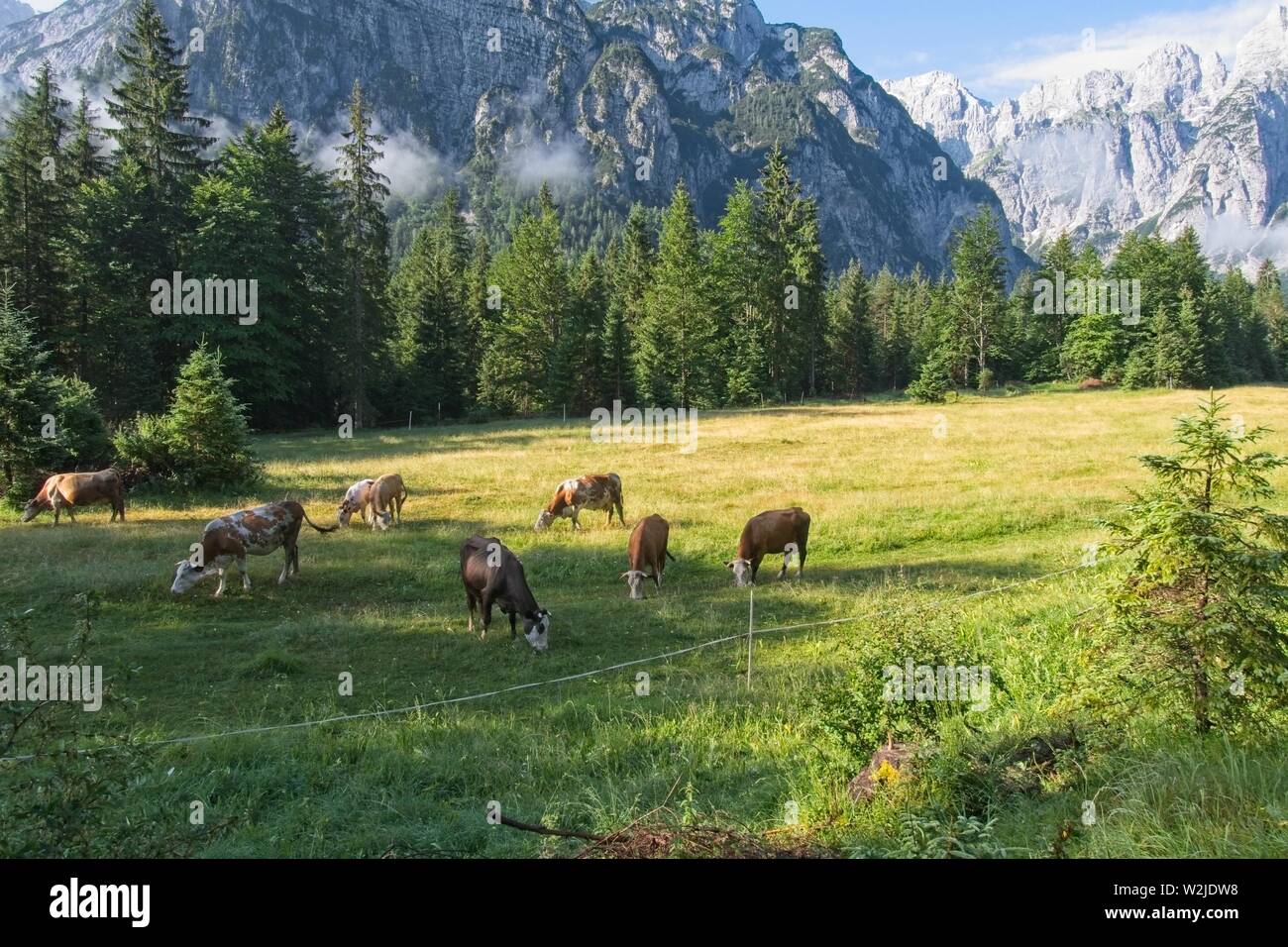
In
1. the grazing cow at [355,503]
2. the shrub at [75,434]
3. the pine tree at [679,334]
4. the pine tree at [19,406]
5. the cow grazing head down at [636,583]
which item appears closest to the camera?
the cow grazing head down at [636,583]

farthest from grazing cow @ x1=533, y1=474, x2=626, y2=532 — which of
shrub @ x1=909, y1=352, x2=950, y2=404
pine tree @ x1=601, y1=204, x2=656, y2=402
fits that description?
shrub @ x1=909, y1=352, x2=950, y2=404

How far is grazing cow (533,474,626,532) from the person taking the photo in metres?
20.1

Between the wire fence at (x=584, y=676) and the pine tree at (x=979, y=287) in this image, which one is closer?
the wire fence at (x=584, y=676)

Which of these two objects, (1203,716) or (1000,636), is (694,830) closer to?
(1203,716)

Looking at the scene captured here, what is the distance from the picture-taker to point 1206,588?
5188 millimetres

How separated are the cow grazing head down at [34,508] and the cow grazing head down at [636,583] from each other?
16.0 m

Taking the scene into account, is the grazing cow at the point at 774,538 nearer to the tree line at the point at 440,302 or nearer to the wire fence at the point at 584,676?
the wire fence at the point at 584,676

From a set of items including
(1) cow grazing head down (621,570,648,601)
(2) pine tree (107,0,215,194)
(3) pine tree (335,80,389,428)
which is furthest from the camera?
(3) pine tree (335,80,389,428)

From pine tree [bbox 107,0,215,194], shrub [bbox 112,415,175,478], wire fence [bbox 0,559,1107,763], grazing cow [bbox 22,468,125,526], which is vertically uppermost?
pine tree [bbox 107,0,215,194]

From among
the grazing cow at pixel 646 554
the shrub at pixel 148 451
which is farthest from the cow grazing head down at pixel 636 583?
the shrub at pixel 148 451

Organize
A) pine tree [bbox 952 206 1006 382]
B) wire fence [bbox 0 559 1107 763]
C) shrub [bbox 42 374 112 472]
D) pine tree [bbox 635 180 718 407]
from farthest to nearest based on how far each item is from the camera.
→ 1. pine tree [bbox 952 206 1006 382]
2. pine tree [bbox 635 180 718 407]
3. shrub [bbox 42 374 112 472]
4. wire fence [bbox 0 559 1107 763]

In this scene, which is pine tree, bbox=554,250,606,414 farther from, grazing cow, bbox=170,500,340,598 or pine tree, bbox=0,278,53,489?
grazing cow, bbox=170,500,340,598

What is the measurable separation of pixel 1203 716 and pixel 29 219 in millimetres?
46458

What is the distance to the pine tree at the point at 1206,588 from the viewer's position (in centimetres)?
493
